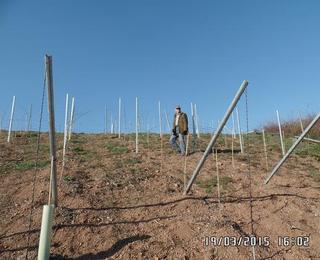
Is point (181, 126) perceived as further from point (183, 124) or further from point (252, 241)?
point (252, 241)

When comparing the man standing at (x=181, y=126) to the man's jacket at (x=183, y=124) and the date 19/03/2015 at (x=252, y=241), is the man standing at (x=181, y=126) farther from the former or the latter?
the date 19/03/2015 at (x=252, y=241)

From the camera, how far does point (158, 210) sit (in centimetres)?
692

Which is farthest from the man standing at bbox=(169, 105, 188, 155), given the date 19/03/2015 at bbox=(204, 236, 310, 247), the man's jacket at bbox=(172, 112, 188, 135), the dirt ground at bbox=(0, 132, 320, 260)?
the date 19/03/2015 at bbox=(204, 236, 310, 247)

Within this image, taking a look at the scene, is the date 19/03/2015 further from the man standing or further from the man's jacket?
the man's jacket

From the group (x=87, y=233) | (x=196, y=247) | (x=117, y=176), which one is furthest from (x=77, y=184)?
(x=196, y=247)

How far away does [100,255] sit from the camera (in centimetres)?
547

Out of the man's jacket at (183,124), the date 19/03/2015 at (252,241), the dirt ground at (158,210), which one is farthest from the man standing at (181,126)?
the date 19/03/2015 at (252,241)

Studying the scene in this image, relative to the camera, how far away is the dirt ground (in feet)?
18.7

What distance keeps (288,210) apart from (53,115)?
457cm

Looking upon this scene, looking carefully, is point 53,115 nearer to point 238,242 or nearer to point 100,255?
point 100,255

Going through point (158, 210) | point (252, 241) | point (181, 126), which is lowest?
point (252, 241)

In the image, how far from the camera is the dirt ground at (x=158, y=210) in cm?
570

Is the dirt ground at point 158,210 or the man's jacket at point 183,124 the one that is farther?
the man's jacket at point 183,124

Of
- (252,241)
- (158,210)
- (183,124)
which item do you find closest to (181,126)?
(183,124)
